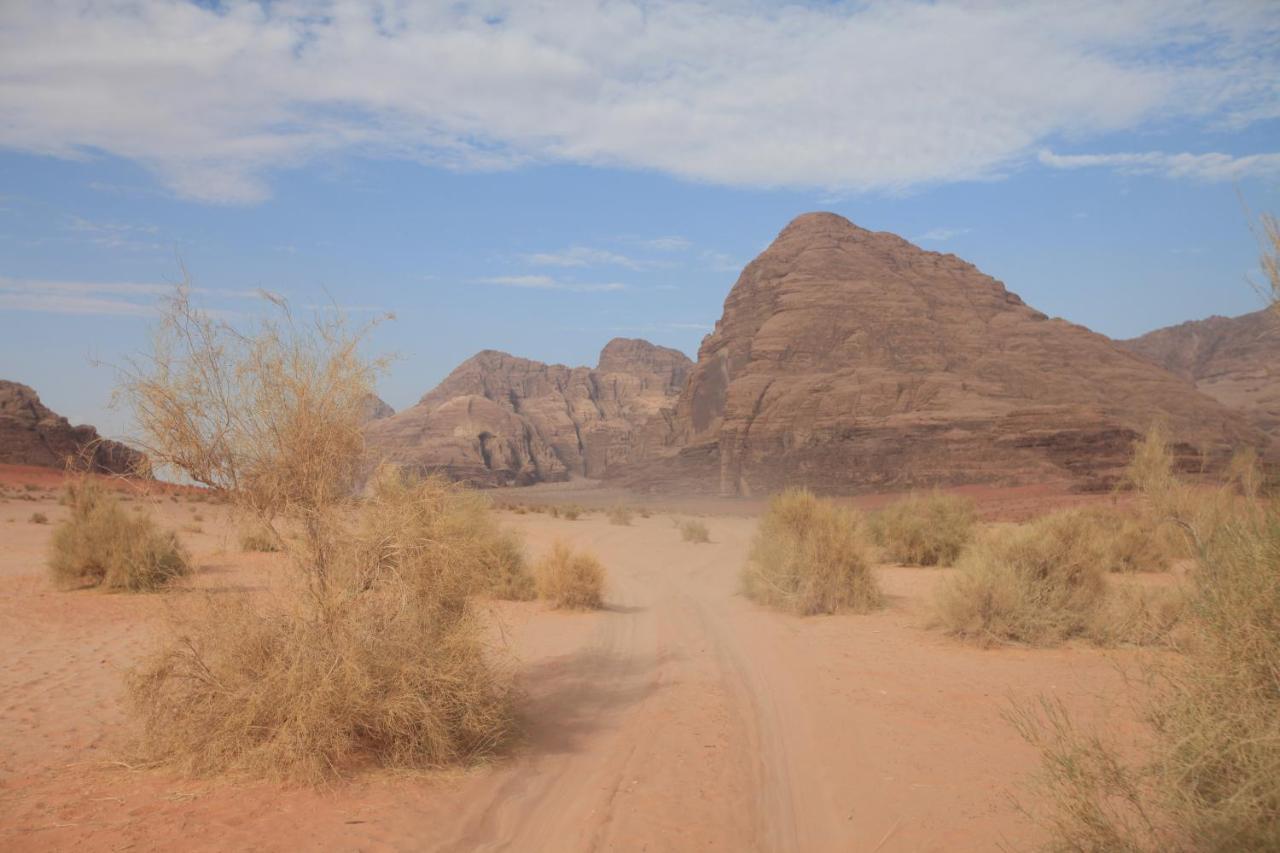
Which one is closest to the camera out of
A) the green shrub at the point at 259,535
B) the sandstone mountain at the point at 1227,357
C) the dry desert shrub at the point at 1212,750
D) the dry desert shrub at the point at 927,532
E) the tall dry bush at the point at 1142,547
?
the dry desert shrub at the point at 1212,750

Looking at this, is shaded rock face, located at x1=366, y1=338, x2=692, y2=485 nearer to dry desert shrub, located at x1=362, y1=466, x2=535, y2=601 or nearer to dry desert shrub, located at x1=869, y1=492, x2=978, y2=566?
dry desert shrub, located at x1=869, y1=492, x2=978, y2=566

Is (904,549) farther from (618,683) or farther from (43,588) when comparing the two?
(43,588)

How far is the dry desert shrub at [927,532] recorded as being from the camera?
2098 cm

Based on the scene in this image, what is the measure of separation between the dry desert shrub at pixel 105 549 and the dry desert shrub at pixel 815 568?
33.5 feet

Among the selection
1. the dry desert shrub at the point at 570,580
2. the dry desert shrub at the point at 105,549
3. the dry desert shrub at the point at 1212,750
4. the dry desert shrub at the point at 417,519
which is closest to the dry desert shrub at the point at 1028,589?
the dry desert shrub at the point at 570,580

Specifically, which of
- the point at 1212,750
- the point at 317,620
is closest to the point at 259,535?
the point at 317,620

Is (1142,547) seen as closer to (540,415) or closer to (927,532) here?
(927,532)

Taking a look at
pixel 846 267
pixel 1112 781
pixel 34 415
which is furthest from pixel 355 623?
pixel 846 267

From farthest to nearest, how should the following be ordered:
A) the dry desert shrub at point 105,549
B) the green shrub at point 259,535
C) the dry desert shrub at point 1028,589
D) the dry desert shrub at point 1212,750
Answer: the dry desert shrub at point 105,549, the dry desert shrub at point 1028,589, the green shrub at point 259,535, the dry desert shrub at point 1212,750

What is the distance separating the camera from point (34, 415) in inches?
2072

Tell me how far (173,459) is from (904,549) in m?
18.3

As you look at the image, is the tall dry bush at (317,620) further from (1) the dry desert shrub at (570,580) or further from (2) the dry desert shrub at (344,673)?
(1) the dry desert shrub at (570,580)

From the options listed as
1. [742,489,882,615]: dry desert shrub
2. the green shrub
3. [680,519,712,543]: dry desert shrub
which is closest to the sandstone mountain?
[680,519,712,543]: dry desert shrub

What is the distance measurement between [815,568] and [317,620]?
943cm
